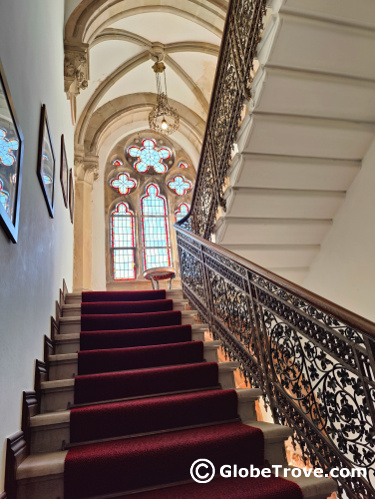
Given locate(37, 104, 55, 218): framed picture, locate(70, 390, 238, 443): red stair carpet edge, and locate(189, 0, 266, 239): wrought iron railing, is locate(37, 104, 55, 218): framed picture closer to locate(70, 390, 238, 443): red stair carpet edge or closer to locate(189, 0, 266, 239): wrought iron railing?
locate(70, 390, 238, 443): red stair carpet edge

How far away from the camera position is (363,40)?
306 centimetres

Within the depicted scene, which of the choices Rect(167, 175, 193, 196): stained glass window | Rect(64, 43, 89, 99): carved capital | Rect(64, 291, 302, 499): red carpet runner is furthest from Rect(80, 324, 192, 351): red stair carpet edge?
Rect(167, 175, 193, 196): stained glass window

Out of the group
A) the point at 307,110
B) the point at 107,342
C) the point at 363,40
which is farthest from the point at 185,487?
the point at 363,40

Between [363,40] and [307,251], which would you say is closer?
[363,40]

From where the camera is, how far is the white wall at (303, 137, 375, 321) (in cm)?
392

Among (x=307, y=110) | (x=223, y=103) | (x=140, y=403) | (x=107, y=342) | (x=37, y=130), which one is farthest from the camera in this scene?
(x=223, y=103)

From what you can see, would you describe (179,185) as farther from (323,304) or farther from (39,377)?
(323,304)

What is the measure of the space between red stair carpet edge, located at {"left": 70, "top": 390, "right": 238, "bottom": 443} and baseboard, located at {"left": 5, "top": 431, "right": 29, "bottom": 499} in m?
0.36

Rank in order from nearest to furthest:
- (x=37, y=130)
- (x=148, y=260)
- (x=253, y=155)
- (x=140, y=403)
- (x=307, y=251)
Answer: (x=140, y=403) → (x=37, y=130) → (x=253, y=155) → (x=307, y=251) → (x=148, y=260)

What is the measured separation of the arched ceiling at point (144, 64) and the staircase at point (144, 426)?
5661 millimetres

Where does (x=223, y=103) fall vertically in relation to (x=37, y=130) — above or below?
above

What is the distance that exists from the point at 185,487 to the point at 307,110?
3441 millimetres

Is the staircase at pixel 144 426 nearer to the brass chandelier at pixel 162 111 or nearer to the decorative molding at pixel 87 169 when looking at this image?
the brass chandelier at pixel 162 111

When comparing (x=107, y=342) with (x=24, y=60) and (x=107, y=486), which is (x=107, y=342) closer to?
(x=107, y=486)
